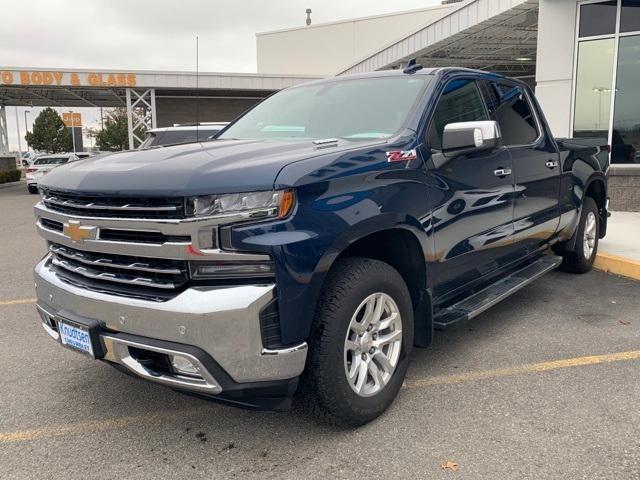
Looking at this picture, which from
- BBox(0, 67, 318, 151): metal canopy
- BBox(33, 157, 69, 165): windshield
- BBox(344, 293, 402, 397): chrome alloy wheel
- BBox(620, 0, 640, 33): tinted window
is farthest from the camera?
BBox(0, 67, 318, 151): metal canopy

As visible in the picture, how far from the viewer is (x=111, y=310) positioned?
8.89ft

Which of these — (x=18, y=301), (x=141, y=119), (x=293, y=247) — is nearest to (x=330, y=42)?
(x=141, y=119)

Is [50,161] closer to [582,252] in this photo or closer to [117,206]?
[582,252]

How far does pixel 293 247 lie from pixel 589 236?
15.9 ft

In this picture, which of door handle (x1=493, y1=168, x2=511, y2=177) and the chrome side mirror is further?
door handle (x1=493, y1=168, x2=511, y2=177)

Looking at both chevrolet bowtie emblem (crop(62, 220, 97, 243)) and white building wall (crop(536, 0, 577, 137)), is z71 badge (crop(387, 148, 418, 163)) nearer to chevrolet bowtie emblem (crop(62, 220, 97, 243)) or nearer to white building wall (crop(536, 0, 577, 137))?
chevrolet bowtie emblem (crop(62, 220, 97, 243))

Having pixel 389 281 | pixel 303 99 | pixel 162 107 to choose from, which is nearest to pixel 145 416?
pixel 389 281

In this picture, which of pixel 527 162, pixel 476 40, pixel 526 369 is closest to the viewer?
pixel 526 369

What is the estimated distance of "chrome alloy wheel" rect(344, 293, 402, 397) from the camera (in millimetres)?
3000

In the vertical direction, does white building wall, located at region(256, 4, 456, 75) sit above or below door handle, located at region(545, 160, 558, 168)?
above

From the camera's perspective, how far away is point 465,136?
11.2 feet

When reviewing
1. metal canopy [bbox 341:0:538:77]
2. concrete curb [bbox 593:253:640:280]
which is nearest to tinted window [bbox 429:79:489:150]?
concrete curb [bbox 593:253:640:280]

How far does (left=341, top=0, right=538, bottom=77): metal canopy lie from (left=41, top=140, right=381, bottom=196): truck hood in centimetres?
1145

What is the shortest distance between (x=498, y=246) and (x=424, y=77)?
52.9 inches
